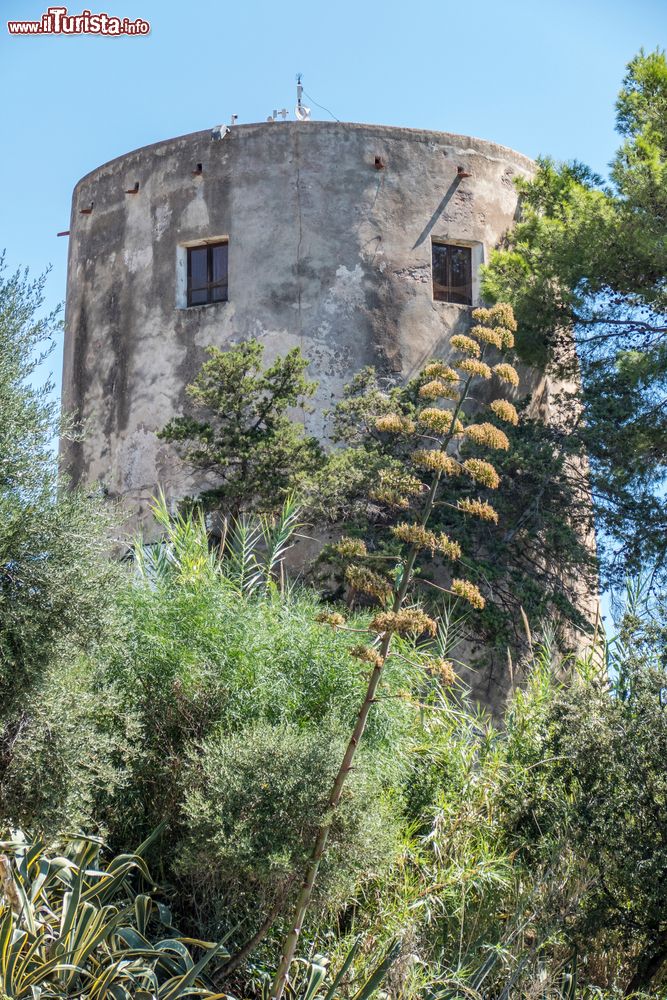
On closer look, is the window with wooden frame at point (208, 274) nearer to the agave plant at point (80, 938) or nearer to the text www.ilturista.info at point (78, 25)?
the text www.ilturista.info at point (78, 25)

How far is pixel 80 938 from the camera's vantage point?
25.3 ft

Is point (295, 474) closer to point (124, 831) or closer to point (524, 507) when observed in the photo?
point (524, 507)

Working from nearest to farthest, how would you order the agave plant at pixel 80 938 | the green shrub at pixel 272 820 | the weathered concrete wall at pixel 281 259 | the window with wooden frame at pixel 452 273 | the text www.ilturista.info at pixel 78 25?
the agave plant at pixel 80 938 < the green shrub at pixel 272 820 < the text www.ilturista.info at pixel 78 25 < the weathered concrete wall at pixel 281 259 < the window with wooden frame at pixel 452 273

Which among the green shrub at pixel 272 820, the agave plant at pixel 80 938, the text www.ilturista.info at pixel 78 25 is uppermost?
the text www.ilturista.info at pixel 78 25

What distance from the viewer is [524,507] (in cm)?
1658

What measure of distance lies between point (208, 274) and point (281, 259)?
119 centimetres

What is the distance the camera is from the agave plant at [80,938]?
7496 mm

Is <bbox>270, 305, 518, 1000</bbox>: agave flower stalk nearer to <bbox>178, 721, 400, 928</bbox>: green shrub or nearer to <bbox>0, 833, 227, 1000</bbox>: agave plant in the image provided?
<bbox>178, 721, 400, 928</bbox>: green shrub

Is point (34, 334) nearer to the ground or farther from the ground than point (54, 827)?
farther from the ground

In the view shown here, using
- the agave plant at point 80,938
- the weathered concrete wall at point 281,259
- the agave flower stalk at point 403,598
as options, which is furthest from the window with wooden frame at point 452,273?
the agave plant at point 80,938

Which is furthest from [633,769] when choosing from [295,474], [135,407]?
[135,407]

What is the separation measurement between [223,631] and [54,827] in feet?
6.61

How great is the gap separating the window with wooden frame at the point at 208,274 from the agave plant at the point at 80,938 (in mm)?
11163

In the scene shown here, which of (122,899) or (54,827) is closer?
(54,827)
